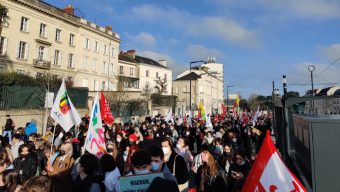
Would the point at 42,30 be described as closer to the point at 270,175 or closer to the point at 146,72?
the point at 146,72

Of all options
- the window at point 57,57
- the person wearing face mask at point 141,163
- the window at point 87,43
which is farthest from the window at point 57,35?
the person wearing face mask at point 141,163

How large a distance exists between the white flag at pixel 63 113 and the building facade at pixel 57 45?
72.5ft

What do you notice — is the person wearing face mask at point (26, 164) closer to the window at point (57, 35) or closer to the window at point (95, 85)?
the window at point (57, 35)

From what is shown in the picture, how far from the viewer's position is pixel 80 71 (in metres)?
46.6

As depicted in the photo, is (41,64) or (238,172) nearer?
(238,172)

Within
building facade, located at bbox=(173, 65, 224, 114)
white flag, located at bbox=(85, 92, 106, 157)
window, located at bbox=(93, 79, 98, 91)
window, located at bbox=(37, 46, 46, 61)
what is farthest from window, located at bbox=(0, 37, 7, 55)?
building facade, located at bbox=(173, 65, 224, 114)

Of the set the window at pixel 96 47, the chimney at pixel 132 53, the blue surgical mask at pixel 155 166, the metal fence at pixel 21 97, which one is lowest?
the blue surgical mask at pixel 155 166

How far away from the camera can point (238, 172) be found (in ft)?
17.8

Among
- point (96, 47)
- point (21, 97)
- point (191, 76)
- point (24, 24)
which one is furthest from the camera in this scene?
point (191, 76)

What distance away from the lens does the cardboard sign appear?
10.7 ft

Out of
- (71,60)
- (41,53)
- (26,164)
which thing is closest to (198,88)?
(71,60)

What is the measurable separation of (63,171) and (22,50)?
36.7 metres

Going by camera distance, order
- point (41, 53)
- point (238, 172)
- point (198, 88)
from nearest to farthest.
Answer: point (238, 172)
point (41, 53)
point (198, 88)

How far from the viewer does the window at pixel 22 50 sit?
36875mm
